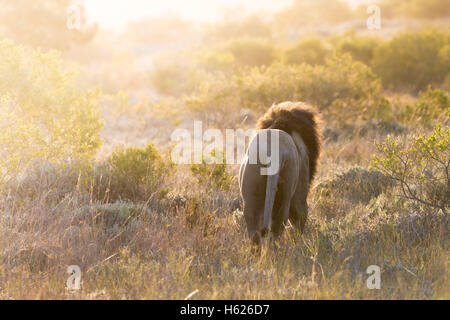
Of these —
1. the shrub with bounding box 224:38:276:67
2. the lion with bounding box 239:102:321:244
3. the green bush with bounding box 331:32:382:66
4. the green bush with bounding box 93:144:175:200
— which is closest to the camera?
the lion with bounding box 239:102:321:244

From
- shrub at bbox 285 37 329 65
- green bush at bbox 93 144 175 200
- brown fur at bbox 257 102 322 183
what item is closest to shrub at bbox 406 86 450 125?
brown fur at bbox 257 102 322 183

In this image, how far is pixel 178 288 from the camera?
357 cm

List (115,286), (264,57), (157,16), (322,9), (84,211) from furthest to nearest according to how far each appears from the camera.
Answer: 1. (157,16)
2. (322,9)
3. (264,57)
4. (84,211)
5. (115,286)

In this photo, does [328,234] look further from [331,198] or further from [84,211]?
[84,211]

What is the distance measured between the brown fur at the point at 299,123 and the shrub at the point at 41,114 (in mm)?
2591

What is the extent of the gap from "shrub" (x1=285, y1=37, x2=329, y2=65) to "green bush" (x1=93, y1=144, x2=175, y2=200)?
16.1 m

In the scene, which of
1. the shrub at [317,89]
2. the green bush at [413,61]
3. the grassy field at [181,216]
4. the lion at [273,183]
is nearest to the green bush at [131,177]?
the grassy field at [181,216]

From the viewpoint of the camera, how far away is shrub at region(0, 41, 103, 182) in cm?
561

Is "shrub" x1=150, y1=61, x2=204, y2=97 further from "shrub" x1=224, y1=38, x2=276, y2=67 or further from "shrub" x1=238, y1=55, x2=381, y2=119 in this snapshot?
"shrub" x1=238, y1=55, x2=381, y2=119

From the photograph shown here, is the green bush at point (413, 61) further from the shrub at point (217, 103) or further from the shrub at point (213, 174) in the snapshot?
the shrub at point (213, 174)

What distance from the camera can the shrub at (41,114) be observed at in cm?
561

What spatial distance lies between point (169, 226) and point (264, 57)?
67.6 feet
